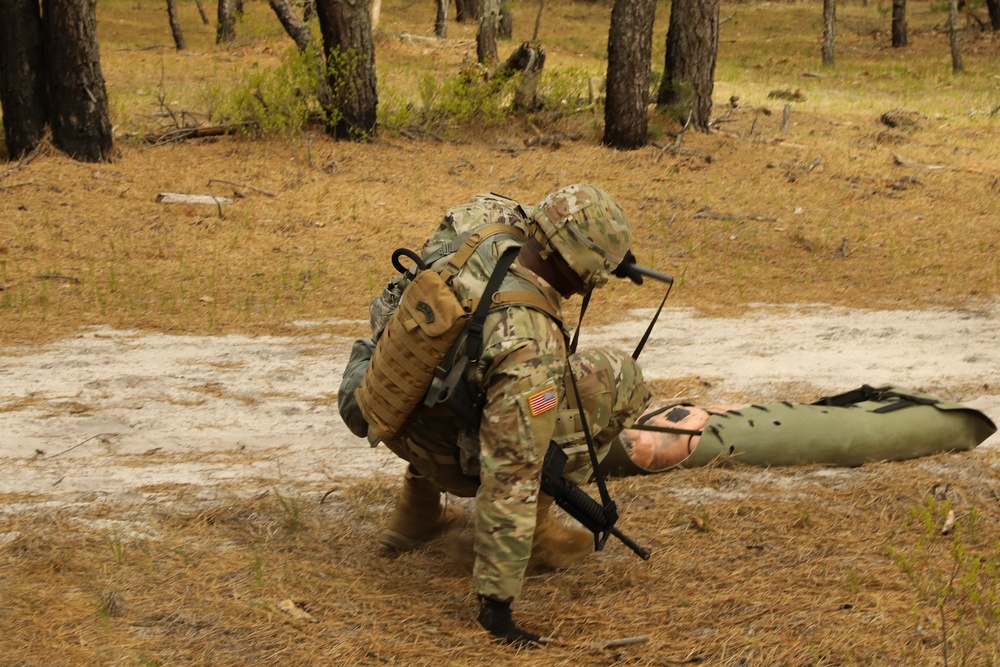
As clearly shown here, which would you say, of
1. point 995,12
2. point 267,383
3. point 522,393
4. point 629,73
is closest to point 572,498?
point 522,393

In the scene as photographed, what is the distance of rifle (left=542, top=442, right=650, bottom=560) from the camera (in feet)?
11.0

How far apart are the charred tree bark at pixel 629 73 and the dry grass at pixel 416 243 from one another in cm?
30

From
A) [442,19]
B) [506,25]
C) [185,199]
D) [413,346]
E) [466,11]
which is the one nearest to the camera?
[413,346]

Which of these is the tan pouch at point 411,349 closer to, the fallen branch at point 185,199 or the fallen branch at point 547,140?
the fallen branch at point 185,199

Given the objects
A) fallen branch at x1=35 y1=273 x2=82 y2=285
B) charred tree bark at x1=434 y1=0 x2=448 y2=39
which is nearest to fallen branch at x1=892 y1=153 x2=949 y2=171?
fallen branch at x1=35 y1=273 x2=82 y2=285

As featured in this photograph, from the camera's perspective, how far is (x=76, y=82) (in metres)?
9.77

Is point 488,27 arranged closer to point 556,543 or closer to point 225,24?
point 225,24

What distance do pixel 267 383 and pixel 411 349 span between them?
307 centimetres

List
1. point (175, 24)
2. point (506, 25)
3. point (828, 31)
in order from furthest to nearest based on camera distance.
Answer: point (506, 25) < point (828, 31) < point (175, 24)

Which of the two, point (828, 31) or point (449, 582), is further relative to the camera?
point (828, 31)

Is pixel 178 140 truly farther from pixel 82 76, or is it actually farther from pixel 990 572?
pixel 990 572

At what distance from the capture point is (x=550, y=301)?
3293 mm

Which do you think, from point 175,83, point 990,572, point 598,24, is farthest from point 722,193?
point 598,24

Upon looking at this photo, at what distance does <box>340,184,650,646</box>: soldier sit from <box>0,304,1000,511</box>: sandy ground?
4.56ft
